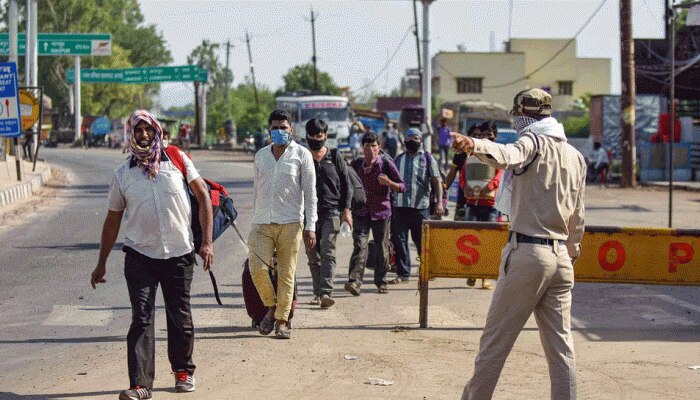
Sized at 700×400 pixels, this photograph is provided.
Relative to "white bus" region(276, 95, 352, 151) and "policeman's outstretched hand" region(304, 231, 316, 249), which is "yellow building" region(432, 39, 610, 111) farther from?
"policeman's outstretched hand" region(304, 231, 316, 249)

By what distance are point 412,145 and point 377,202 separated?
907 millimetres

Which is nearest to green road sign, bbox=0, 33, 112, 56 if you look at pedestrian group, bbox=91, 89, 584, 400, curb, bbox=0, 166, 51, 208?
curb, bbox=0, 166, 51, 208

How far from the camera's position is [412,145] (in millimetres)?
13844

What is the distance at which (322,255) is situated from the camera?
11.8 m

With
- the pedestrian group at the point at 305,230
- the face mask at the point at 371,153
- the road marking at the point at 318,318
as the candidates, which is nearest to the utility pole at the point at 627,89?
the face mask at the point at 371,153

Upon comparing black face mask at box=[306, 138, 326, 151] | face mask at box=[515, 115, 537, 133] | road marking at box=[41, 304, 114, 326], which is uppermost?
face mask at box=[515, 115, 537, 133]

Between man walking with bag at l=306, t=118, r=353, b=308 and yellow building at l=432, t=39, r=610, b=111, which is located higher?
yellow building at l=432, t=39, r=610, b=111

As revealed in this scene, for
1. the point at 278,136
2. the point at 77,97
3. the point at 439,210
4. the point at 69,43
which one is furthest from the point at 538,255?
the point at 77,97

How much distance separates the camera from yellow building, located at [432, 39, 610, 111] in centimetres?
8744

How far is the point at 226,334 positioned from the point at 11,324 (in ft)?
6.35

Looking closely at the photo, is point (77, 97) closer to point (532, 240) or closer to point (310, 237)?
point (310, 237)

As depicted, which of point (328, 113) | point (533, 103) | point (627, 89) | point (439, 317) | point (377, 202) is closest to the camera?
point (533, 103)

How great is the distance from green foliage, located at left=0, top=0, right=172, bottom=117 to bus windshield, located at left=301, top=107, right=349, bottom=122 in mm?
37288

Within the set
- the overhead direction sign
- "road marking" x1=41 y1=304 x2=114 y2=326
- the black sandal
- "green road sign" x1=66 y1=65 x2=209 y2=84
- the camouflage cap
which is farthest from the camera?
"green road sign" x1=66 y1=65 x2=209 y2=84
